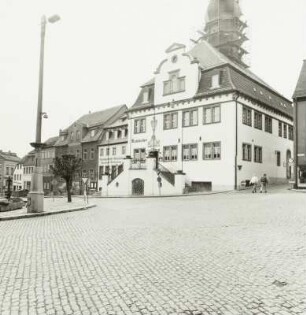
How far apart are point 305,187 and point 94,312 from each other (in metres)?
29.6

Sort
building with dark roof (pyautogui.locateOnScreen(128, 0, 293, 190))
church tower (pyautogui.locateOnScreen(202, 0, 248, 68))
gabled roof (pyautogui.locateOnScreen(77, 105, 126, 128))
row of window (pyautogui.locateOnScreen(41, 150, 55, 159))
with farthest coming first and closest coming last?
1. row of window (pyautogui.locateOnScreen(41, 150, 55, 159))
2. gabled roof (pyautogui.locateOnScreen(77, 105, 126, 128))
3. church tower (pyautogui.locateOnScreen(202, 0, 248, 68))
4. building with dark roof (pyautogui.locateOnScreen(128, 0, 293, 190))

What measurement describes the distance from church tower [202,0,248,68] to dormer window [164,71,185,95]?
30.6 ft

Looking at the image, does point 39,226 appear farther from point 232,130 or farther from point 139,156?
point 139,156

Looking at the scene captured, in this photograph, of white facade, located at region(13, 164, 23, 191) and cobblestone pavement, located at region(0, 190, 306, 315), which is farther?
white facade, located at region(13, 164, 23, 191)

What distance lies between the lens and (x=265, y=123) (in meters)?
39.3

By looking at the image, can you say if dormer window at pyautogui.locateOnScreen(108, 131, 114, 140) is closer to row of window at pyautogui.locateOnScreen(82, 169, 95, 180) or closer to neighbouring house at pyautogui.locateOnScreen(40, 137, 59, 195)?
row of window at pyautogui.locateOnScreen(82, 169, 95, 180)

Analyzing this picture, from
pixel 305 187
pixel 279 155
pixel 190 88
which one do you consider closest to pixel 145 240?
pixel 305 187

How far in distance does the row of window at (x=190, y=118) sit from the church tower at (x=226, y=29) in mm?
11555

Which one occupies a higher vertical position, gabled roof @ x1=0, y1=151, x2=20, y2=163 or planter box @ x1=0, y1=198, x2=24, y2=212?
gabled roof @ x1=0, y1=151, x2=20, y2=163

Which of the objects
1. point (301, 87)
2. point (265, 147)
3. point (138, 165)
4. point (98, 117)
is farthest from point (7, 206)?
point (98, 117)

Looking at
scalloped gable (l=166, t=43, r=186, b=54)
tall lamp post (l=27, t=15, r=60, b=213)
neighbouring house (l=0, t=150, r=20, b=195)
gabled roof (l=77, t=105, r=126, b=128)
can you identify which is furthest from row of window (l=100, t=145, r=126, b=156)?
neighbouring house (l=0, t=150, r=20, b=195)

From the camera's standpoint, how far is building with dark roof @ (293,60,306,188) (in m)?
31.7

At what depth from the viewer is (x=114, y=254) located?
7934 mm

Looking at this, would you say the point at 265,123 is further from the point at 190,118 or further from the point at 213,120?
the point at 190,118
